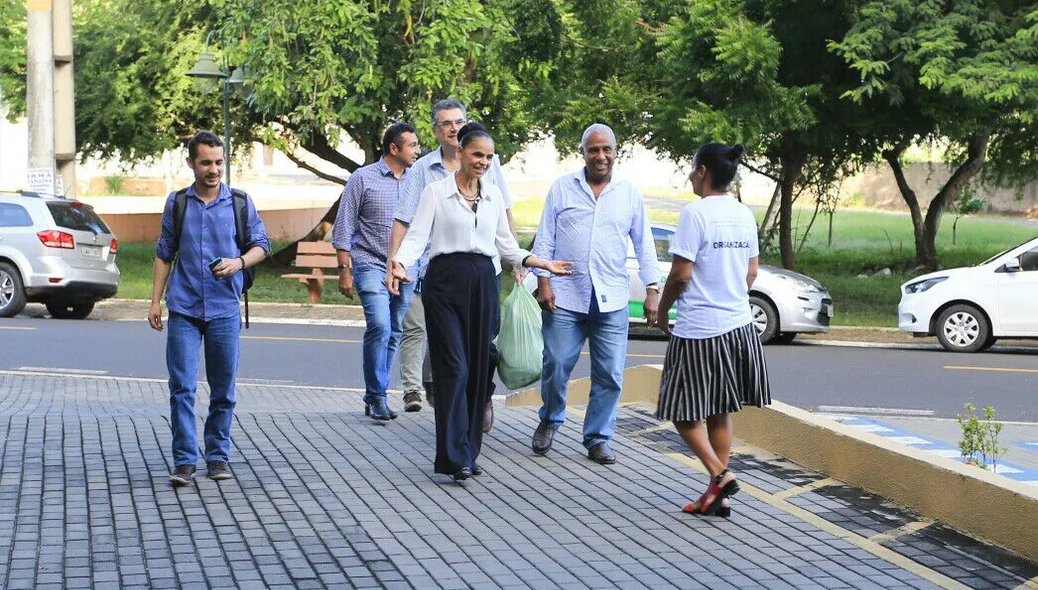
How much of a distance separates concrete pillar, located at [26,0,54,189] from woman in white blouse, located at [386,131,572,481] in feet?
47.9

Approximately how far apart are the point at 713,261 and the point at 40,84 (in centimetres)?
1622

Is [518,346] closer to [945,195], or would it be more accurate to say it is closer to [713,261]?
[713,261]

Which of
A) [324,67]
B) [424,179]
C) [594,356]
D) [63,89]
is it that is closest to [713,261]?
[594,356]

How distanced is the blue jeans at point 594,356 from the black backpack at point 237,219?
1.62 metres

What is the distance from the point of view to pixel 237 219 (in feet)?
23.9

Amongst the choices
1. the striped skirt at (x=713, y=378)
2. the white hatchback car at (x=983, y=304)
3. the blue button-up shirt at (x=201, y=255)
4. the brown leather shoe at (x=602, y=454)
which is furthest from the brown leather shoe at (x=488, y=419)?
the white hatchback car at (x=983, y=304)

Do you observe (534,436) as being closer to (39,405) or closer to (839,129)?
(39,405)

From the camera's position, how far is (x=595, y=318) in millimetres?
7895

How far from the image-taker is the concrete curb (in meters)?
6.01

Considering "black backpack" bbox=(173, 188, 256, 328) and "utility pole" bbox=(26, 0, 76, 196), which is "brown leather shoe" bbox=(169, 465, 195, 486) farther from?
"utility pole" bbox=(26, 0, 76, 196)

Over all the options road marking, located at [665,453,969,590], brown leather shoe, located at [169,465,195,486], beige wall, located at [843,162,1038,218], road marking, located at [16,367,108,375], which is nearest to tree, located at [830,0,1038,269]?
road marking, located at [16,367,108,375]

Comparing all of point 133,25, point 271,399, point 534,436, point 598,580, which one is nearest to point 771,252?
point 133,25

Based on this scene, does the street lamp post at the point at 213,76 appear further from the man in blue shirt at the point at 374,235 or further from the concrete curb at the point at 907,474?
the concrete curb at the point at 907,474

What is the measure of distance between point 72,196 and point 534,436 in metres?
15.6
